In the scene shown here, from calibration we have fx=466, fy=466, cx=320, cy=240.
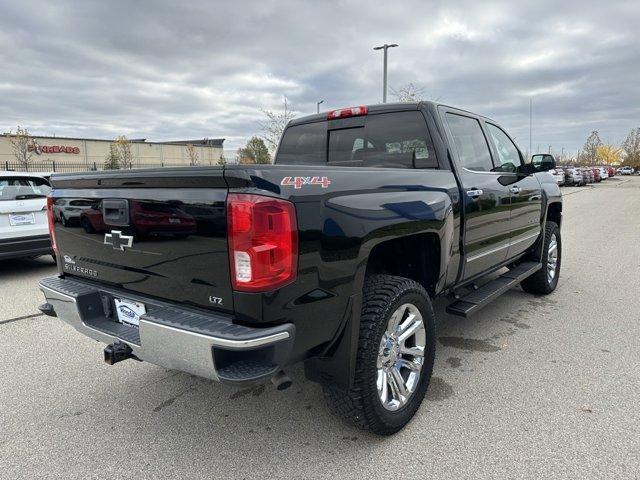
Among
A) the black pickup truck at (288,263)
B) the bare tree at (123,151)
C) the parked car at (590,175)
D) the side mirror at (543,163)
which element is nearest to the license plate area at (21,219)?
the black pickup truck at (288,263)

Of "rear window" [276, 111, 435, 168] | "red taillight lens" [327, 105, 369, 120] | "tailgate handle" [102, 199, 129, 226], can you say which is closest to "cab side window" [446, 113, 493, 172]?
"rear window" [276, 111, 435, 168]

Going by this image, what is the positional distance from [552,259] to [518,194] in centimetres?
168

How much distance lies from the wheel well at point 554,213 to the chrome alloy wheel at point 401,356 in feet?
11.8

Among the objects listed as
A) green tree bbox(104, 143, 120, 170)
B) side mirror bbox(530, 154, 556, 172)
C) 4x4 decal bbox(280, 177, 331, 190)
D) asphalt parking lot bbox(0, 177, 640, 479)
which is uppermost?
green tree bbox(104, 143, 120, 170)

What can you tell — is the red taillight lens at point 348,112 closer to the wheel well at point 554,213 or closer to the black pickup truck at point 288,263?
the black pickup truck at point 288,263

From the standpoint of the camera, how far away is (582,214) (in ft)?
47.6

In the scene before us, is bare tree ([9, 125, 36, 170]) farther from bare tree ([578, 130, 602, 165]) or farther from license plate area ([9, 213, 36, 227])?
bare tree ([578, 130, 602, 165])

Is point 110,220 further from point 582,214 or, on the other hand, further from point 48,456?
point 582,214

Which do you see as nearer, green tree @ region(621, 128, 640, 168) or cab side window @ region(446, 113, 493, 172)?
cab side window @ region(446, 113, 493, 172)

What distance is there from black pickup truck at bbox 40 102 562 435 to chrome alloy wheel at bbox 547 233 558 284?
229 centimetres

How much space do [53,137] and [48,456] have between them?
52.2 m

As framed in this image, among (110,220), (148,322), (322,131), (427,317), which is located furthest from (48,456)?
(322,131)

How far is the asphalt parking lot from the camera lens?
96.6 inches

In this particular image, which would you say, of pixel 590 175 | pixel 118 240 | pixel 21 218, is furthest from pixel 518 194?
pixel 590 175
